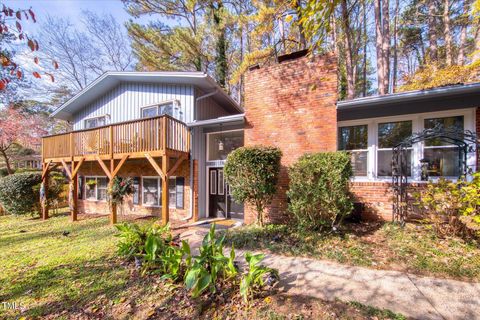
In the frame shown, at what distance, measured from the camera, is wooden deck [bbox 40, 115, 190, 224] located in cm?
690

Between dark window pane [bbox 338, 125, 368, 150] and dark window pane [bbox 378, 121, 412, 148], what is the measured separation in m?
0.38

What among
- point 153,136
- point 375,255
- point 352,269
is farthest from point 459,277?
point 153,136

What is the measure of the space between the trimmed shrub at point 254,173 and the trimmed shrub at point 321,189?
2.09 ft

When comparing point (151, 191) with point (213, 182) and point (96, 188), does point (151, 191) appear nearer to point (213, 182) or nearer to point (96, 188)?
point (213, 182)

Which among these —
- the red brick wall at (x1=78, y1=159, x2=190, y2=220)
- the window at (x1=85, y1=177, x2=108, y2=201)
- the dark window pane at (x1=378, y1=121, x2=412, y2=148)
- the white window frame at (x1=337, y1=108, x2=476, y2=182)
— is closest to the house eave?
the red brick wall at (x1=78, y1=159, x2=190, y2=220)

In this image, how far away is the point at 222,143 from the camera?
27.5 feet

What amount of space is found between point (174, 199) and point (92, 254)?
3746mm

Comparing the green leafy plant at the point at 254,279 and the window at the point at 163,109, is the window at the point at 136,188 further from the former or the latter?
the green leafy plant at the point at 254,279

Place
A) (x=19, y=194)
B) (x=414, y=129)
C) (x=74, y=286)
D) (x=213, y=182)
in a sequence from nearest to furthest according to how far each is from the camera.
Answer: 1. (x=74, y=286)
2. (x=414, y=129)
3. (x=213, y=182)
4. (x=19, y=194)

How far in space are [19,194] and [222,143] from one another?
10467 millimetres

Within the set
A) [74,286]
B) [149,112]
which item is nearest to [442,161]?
[74,286]

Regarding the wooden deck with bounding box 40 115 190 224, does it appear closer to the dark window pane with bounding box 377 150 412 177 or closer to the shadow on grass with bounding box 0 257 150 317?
the shadow on grass with bounding box 0 257 150 317

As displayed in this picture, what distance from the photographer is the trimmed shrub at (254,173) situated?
5.52m

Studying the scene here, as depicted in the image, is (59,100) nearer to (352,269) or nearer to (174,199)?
(174,199)
